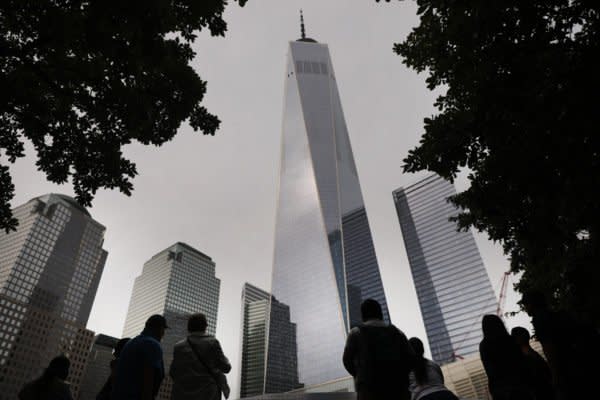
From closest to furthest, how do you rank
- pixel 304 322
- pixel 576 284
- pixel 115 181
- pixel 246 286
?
pixel 576 284 < pixel 115 181 < pixel 304 322 < pixel 246 286

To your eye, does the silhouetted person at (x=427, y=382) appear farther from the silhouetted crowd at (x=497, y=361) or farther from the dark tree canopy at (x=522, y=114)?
the dark tree canopy at (x=522, y=114)

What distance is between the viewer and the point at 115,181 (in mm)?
5367

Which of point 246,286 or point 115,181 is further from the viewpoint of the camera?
point 246,286

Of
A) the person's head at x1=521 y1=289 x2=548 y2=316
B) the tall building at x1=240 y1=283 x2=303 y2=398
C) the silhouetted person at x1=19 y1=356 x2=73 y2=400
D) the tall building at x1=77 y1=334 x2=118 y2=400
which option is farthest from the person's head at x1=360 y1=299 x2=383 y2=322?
the tall building at x1=77 y1=334 x2=118 y2=400

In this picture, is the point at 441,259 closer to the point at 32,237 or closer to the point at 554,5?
the point at 554,5

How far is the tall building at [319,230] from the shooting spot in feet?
323

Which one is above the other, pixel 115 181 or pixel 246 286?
pixel 246 286

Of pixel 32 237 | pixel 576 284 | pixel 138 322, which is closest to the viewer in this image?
pixel 576 284

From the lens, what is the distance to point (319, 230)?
101750mm

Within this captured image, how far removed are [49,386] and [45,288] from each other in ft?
489

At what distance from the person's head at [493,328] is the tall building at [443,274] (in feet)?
407

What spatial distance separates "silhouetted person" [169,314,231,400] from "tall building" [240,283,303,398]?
111 meters

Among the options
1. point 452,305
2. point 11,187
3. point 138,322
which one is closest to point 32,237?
point 138,322

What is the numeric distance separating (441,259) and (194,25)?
473 ft
